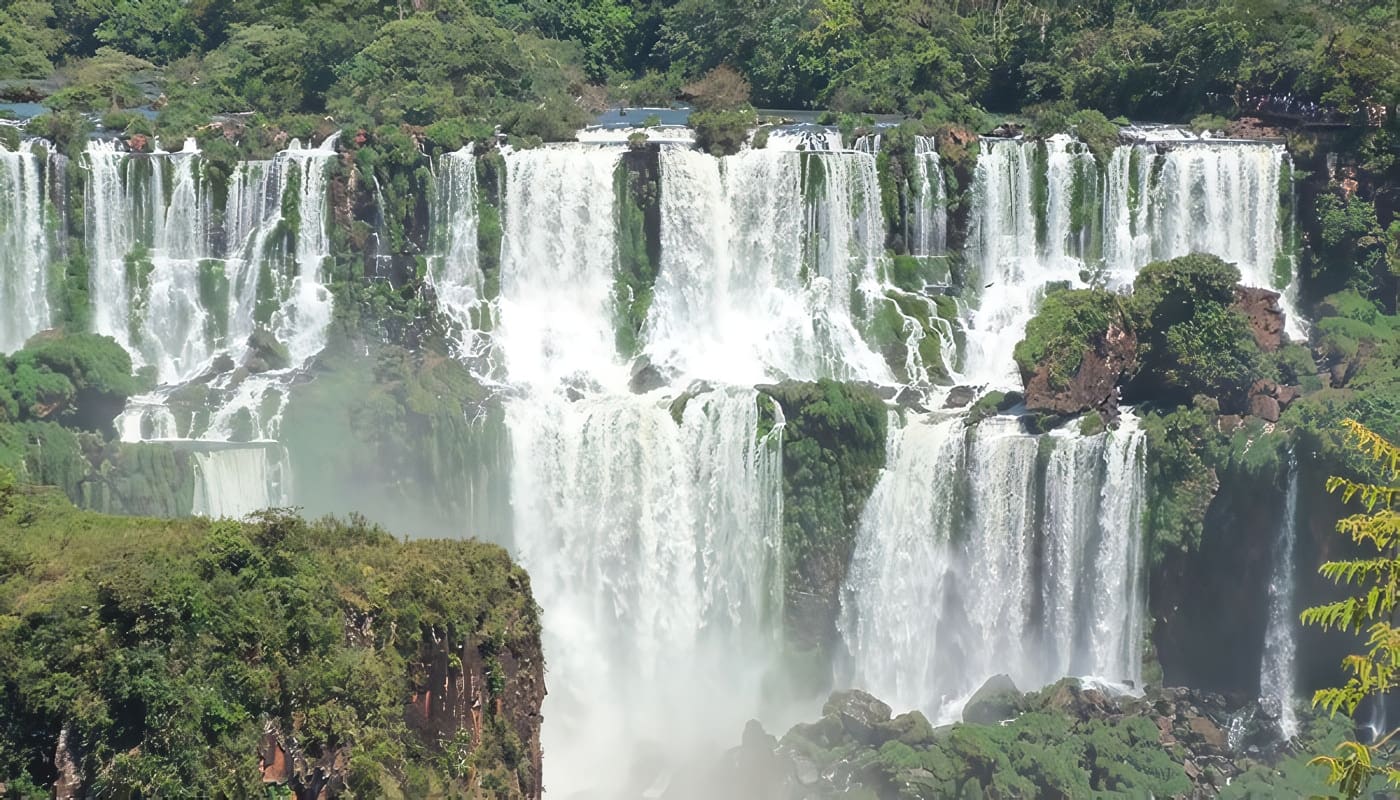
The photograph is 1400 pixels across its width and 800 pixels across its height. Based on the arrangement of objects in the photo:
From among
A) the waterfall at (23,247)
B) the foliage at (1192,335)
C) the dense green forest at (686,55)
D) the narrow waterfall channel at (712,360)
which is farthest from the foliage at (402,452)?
the foliage at (1192,335)

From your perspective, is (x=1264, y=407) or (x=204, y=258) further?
(x=204, y=258)

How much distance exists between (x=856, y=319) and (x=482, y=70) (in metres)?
12.9

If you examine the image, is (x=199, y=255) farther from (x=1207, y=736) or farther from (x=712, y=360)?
(x=1207, y=736)

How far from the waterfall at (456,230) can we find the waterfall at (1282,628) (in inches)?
673

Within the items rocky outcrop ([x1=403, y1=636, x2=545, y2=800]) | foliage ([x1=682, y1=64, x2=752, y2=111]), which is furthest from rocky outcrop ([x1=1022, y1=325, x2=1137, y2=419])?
foliage ([x1=682, y1=64, x2=752, y2=111])

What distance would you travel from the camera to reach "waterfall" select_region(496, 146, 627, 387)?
146 ft

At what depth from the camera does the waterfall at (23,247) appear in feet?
143

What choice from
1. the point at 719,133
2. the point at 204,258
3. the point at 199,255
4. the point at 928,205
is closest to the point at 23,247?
the point at 199,255

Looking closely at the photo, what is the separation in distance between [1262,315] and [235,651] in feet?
82.7

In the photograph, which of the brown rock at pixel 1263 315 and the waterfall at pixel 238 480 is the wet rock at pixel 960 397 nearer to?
the brown rock at pixel 1263 315

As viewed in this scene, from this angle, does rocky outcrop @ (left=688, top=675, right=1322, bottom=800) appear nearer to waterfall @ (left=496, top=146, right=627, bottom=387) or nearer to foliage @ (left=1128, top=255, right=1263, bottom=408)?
foliage @ (left=1128, top=255, right=1263, bottom=408)

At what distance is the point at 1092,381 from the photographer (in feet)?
125

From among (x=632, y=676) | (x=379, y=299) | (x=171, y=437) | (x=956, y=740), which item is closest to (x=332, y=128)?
(x=379, y=299)

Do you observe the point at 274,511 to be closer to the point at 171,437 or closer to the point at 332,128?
the point at 171,437
